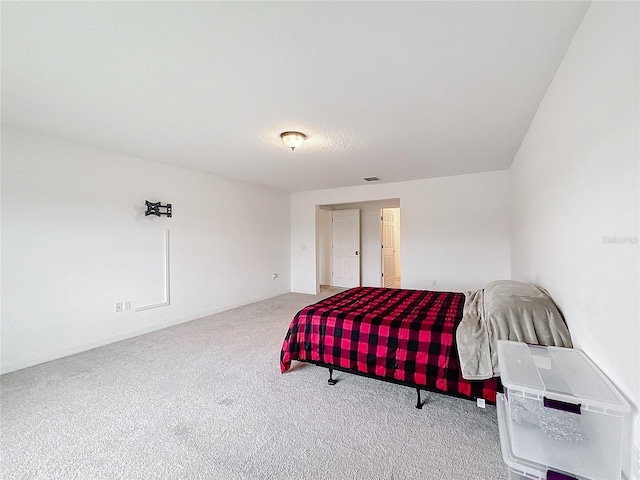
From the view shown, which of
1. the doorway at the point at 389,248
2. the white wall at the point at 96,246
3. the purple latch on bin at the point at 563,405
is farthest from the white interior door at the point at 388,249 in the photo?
the purple latch on bin at the point at 563,405

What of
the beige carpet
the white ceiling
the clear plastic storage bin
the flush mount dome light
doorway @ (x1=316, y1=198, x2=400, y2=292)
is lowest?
the beige carpet

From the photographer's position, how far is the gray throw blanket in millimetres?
1712

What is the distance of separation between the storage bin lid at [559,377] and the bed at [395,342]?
0.92ft

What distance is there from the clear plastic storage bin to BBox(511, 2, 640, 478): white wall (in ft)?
0.29

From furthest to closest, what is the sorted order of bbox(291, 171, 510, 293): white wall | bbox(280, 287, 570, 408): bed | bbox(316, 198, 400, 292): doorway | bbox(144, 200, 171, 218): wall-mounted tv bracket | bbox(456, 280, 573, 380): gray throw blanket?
bbox(316, 198, 400, 292): doorway → bbox(291, 171, 510, 293): white wall → bbox(144, 200, 171, 218): wall-mounted tv bracket → bbox(280, 287, 570, 408): bed → bbox(456, 280, 573, 380): gray throw blanket

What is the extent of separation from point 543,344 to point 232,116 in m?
2.83

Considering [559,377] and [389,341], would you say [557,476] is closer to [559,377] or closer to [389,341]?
[559,377]

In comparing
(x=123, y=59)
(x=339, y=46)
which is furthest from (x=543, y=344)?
(x=123, y=59)

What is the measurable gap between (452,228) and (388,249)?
2.27 metres

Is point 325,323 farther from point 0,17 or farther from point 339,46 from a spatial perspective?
point 0,17

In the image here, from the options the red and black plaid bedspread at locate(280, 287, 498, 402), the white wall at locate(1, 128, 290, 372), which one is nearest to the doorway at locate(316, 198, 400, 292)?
the white wall at locate(1, 128, 290, 372)

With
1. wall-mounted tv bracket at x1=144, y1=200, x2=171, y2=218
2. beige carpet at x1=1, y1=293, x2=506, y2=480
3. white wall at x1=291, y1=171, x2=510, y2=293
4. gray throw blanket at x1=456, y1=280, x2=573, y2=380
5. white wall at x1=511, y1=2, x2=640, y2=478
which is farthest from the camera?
white wall at x1=291, y1=171, x2=510, y2=293

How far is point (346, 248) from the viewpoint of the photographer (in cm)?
699

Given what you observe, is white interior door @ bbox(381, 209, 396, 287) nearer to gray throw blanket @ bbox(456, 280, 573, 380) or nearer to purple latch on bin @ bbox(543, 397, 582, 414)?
gray throw blanket @ bbox(456, 280, 573, 380)
